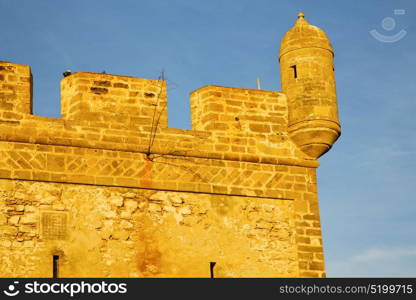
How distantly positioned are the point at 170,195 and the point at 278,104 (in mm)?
2364

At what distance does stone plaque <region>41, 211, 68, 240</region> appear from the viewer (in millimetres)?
13352

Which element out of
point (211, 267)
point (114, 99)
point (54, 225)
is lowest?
point (211, 267)

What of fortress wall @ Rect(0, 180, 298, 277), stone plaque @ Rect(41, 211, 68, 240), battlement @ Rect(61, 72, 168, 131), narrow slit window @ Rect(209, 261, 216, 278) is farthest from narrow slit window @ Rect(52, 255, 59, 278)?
narrow slit window @ Rect(209, 261, 216, 278)

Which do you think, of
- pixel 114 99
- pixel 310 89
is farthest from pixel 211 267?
pixel 310 89

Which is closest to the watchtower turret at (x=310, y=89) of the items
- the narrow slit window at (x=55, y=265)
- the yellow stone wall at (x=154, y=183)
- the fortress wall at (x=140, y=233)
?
the yellow stone wall at (x=154, y=183)

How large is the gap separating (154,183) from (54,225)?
1.53m

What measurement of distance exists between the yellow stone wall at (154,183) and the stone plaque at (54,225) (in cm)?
1

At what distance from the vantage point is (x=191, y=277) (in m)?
14.0

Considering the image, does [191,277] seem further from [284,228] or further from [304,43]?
[304,43]

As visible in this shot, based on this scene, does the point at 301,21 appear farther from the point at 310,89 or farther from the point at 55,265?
the point at 55,265

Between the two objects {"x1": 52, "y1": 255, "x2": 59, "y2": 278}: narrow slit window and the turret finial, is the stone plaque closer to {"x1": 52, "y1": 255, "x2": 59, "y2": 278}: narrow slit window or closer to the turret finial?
{"x1": 52, "y1": 255, "x2": 59, "y2": 278}: narrow slit window

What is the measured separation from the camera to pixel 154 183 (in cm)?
1418

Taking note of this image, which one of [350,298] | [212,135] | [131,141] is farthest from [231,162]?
[350,298]

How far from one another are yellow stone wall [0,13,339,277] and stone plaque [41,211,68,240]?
14 mm
